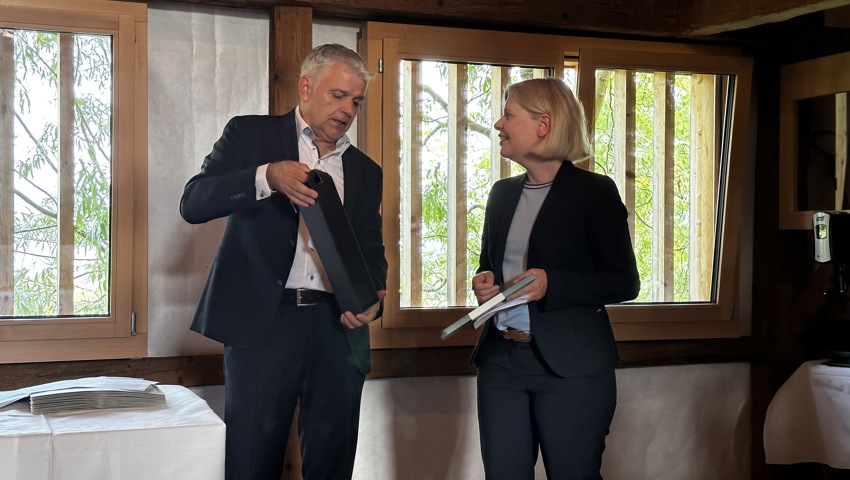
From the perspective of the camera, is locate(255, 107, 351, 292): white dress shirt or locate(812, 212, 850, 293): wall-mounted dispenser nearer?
locate(255, 107, 351, 292): white dress shirt

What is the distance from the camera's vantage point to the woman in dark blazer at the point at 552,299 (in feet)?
8.55

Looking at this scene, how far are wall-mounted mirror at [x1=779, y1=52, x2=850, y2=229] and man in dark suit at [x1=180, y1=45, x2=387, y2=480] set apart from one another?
245cm

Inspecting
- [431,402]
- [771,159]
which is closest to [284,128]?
[431,402]

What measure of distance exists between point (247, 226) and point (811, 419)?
2.72m

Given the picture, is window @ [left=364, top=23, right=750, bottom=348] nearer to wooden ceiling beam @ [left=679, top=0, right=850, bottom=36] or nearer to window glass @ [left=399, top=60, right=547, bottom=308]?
window glass @ [left=399, top=60, right=547, bottom=308]

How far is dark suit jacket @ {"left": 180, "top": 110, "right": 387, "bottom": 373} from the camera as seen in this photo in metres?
2.55

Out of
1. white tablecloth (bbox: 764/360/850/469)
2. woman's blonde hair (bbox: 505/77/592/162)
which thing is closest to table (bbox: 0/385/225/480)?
woman's blonde hair (bbox: 505/77/592/162)

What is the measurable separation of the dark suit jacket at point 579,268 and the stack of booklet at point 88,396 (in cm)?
104

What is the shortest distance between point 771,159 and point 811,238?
1.46ft

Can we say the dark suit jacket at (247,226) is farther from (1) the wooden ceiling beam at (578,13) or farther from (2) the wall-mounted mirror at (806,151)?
(2) the wall-mounted mirror at (806,151)

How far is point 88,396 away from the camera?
205 centimetres

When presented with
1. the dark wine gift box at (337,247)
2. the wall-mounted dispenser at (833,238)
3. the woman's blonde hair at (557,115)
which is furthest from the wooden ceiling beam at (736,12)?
the dark wine gift box at (337,247)

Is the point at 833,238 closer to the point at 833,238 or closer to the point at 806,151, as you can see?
the point at 833,238

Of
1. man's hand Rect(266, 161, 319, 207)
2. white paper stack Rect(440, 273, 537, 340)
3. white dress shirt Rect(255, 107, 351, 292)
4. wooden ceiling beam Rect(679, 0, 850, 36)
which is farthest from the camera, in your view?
wooden ceiling beam Rect(679, 0, 850, 36)
